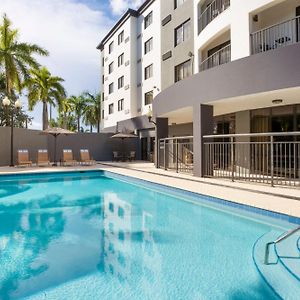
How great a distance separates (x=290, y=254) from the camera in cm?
441

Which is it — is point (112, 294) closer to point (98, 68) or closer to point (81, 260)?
point (81, 260)

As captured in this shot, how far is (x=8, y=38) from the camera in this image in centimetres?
2228

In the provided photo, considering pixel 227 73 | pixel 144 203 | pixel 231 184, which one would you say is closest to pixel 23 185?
pixel 144 203

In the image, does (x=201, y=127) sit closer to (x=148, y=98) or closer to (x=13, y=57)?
(x=148, y=98)

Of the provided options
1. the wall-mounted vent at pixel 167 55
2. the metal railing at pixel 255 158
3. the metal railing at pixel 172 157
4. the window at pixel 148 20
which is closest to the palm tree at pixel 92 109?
the window at pixel 148 20

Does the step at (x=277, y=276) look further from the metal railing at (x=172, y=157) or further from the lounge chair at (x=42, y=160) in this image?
the lounge chair at (x=42, y=160)

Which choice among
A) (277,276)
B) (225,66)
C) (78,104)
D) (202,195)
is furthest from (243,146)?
(78,104)

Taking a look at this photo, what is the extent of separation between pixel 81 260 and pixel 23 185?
9.31 meters

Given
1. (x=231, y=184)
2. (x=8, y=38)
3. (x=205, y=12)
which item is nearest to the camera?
(x=231, y=184)

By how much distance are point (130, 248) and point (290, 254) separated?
256 centimetres

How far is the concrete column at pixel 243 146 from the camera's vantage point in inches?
512

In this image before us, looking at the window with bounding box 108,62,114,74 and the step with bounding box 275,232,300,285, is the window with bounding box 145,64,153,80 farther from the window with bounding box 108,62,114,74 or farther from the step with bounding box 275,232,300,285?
the step with bounding box 275,232,300,285

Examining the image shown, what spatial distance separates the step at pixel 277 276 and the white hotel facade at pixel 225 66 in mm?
5768

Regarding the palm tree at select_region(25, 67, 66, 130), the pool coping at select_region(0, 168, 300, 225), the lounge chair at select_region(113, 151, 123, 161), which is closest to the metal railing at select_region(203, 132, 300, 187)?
the pool coping at select_region(0, 168, 300, 225)
